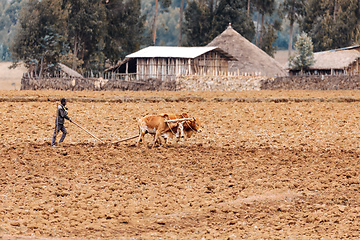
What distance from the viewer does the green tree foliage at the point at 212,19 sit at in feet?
232

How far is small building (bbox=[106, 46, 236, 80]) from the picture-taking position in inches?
1984

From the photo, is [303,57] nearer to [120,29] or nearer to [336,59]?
[336,59]

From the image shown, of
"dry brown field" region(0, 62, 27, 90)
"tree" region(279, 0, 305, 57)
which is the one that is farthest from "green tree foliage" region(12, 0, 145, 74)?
"tree" region(279, 0, 305, 57)

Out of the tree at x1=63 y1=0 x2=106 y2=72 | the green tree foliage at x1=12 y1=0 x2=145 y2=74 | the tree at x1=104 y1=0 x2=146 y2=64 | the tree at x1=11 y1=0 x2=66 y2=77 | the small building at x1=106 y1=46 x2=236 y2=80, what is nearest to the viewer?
the small building at x1=106 y1=46 x2=236 y2=80

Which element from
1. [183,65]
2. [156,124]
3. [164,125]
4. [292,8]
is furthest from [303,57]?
[156,124]

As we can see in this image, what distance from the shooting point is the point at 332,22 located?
6862 cm

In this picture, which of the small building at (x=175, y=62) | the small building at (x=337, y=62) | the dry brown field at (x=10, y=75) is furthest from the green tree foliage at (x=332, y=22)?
the dry brown field at (x=10, y=75)

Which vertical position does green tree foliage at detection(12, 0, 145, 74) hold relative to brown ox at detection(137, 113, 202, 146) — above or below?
above

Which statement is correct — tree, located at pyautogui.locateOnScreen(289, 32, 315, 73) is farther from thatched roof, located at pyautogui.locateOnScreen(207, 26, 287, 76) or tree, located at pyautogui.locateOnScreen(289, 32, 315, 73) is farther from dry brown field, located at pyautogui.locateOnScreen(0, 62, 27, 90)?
dry brown field, located at pyautogui.locateOnScreen(0, 62, 27, 90)

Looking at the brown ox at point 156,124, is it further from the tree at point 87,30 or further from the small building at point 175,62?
the tree at point 87,30

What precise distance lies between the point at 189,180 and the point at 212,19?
57.5m

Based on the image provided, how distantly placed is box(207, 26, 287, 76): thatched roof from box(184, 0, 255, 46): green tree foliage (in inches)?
459

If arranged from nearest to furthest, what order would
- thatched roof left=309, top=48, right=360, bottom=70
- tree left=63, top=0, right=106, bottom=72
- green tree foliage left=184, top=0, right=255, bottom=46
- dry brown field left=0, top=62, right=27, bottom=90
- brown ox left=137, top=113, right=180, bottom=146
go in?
brown ox left=137, top=113, right=180, bottom=146, thatched roof left=309, top=48, right=360, bottom=70, tree left=63, top=0, right=106, bottom=72, green tree foliage left=184, top=0, right=255, bottom=46, dry brown field left=0, top=62, right=27, bottom=90

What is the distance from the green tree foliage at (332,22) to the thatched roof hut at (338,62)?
370 inches
